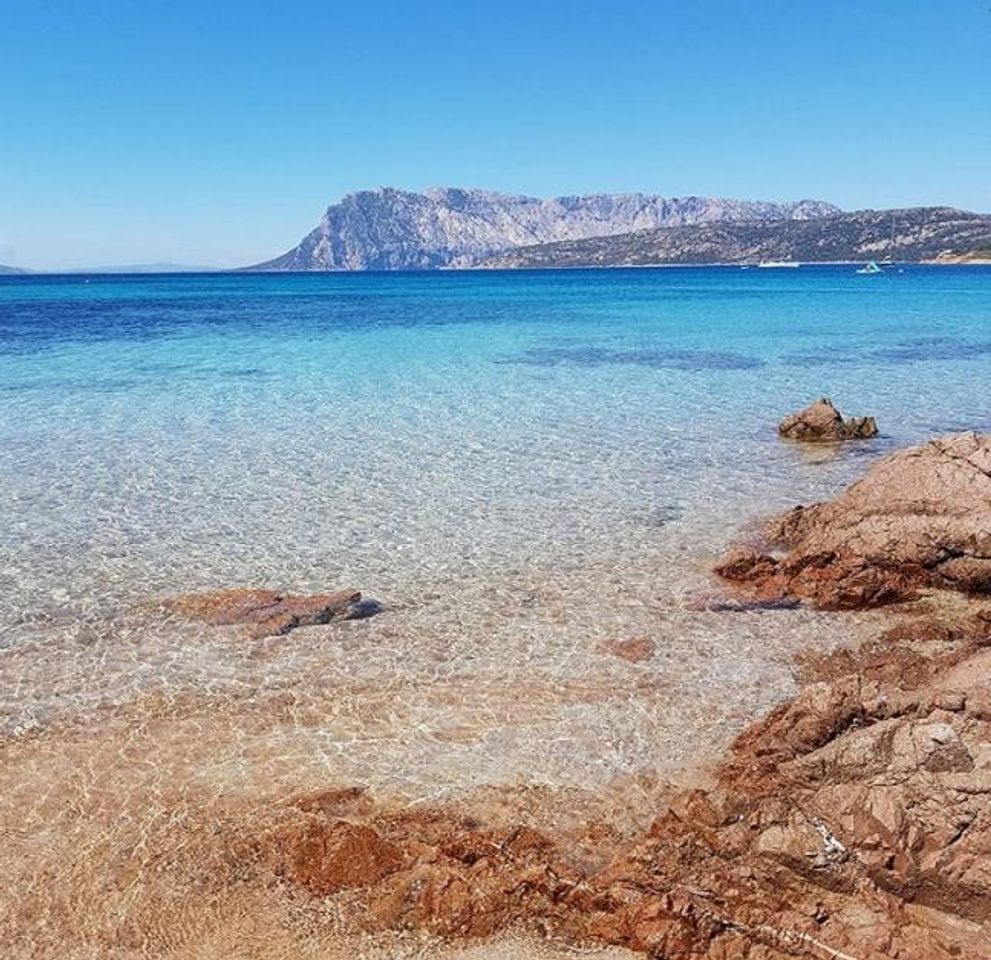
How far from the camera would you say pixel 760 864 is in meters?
6.67

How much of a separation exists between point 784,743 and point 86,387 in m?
29.6

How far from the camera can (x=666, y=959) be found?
6.11 metres

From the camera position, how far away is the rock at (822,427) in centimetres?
2258

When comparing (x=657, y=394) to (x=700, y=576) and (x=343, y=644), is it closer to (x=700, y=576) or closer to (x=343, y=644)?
(x=700, y=576)

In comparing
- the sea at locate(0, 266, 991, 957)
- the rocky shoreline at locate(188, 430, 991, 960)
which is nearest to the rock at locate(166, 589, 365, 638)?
the sea at locate(0, 266, 991, 957)

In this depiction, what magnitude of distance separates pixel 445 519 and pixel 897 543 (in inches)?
293

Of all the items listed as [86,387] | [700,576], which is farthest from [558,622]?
[86,387]

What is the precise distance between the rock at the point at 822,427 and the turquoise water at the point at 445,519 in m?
0.58

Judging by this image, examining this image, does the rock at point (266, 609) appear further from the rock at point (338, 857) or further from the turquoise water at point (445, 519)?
the rock at point (338, 857)

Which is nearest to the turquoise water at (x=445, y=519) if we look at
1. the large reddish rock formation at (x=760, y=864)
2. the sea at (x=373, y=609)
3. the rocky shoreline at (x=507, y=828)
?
the sea at (x=373, y=609)

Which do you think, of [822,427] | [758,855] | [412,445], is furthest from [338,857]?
[822,427]

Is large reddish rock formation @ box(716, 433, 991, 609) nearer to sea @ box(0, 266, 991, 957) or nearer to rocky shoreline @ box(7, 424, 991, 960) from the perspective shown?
sea @ box(0, 266, 991, 957)

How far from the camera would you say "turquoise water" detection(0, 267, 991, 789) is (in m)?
10.1

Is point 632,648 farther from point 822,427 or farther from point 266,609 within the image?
point 822,427
